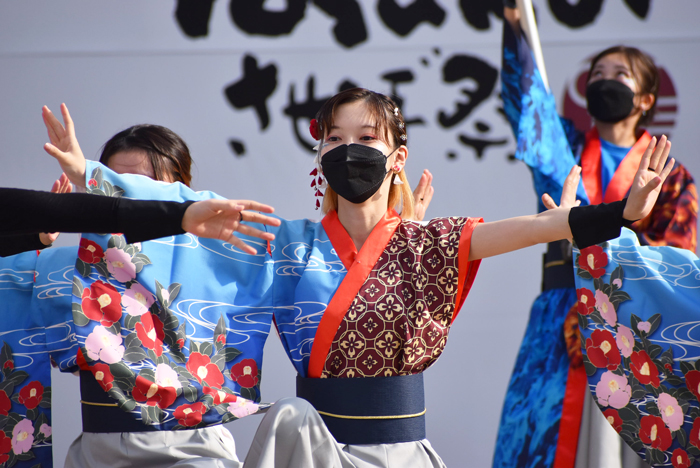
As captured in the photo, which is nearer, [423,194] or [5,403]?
[5,403]

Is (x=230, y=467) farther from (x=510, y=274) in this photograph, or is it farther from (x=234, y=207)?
(x=510, y=274)

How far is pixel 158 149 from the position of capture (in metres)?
2.00

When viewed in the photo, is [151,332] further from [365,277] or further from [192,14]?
[192,14]

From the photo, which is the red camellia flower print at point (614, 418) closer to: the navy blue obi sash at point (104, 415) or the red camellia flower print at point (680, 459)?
the red camellia flower print at point (680, 459)

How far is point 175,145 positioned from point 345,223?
61cm

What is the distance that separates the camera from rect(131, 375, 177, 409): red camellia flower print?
164 centimetres

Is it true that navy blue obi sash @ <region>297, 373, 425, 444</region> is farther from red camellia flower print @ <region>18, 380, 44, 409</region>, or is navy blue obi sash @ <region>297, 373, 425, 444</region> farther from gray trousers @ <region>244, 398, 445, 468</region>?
red camellia flower print @ <region>18, 380, 44, 409</region>

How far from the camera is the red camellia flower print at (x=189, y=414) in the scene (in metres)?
1.66

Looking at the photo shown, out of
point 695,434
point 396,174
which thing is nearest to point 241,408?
point 396,174

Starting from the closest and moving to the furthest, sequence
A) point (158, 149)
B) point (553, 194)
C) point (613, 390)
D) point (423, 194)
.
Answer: point (613, 390) < point (158, 149) < point (553, 194) < point (423, 194)

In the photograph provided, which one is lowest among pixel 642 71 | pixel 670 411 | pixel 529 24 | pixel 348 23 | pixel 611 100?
pixel 670 411

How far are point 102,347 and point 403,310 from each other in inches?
28.9

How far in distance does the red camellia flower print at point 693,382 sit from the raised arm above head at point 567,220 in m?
0.49

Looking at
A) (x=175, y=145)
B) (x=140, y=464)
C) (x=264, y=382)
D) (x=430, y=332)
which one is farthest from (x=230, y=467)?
(x=264, y=382)
